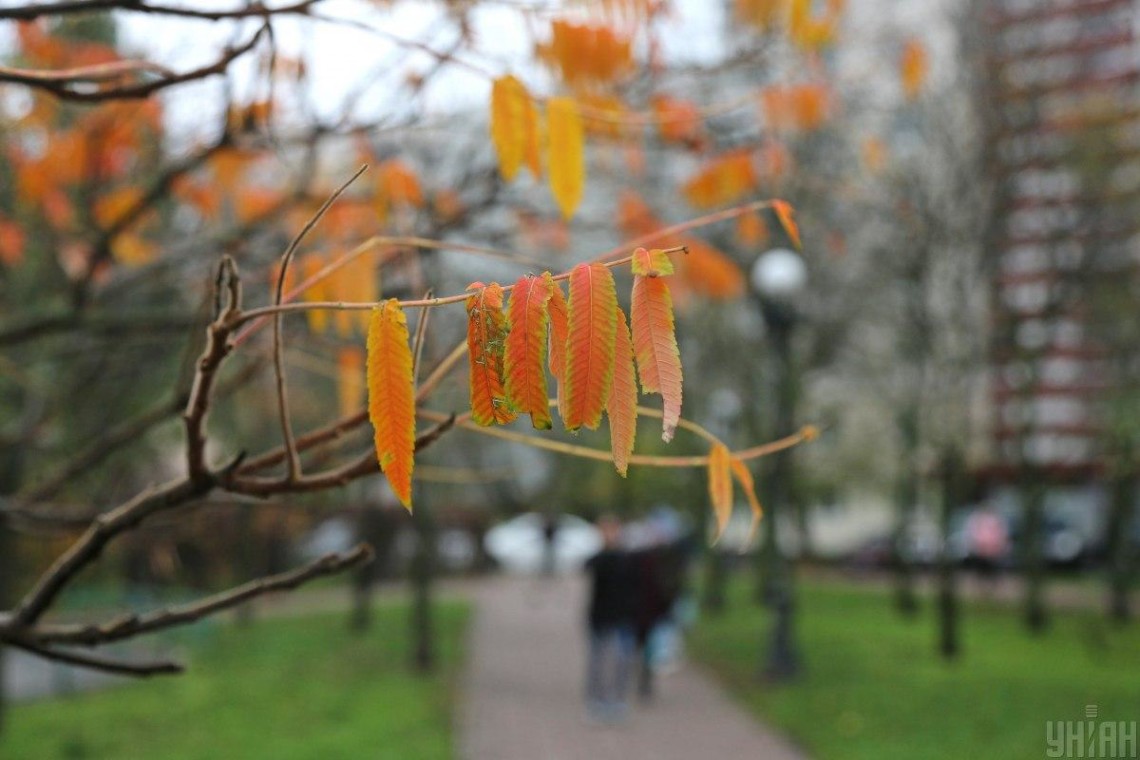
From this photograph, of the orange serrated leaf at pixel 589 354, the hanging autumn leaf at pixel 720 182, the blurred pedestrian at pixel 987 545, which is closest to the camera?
the orange serrated leaf at pixel 589 354

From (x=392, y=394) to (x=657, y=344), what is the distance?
0.41 metres

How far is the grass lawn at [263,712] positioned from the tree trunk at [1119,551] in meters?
10.8

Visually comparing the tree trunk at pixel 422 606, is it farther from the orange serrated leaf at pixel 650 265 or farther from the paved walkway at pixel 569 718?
the orange serrated leaf at pixel 650 265

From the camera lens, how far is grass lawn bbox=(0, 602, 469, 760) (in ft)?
31.1

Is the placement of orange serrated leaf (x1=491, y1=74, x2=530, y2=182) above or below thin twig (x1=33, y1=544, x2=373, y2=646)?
above

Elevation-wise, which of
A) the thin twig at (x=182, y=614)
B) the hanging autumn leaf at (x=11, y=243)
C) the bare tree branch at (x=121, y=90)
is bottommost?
the thin twig at (x=182, y=614)

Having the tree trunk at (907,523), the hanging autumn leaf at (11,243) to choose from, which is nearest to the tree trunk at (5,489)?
the hanging autumn leaf at (11,243)

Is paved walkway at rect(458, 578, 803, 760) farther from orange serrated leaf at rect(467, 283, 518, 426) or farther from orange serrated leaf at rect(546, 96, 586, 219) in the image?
orange serrated leaf at rect(467, 283, 518, 426)

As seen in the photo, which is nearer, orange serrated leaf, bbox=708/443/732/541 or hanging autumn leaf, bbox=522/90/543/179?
orange serrated leaf, bbox=708/443/732/541

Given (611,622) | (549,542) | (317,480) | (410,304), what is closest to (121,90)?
(317,480)

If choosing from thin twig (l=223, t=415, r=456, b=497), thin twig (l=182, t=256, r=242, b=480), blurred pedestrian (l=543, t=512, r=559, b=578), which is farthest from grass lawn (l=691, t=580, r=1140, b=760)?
blurred pedestrian (l=543, t=512, r=559, b=578)

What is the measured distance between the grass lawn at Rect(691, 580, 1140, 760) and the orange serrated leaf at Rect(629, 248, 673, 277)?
27.1 feet

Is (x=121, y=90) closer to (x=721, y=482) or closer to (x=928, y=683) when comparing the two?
(x=721, y=482)

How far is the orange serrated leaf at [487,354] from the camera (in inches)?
66.3
